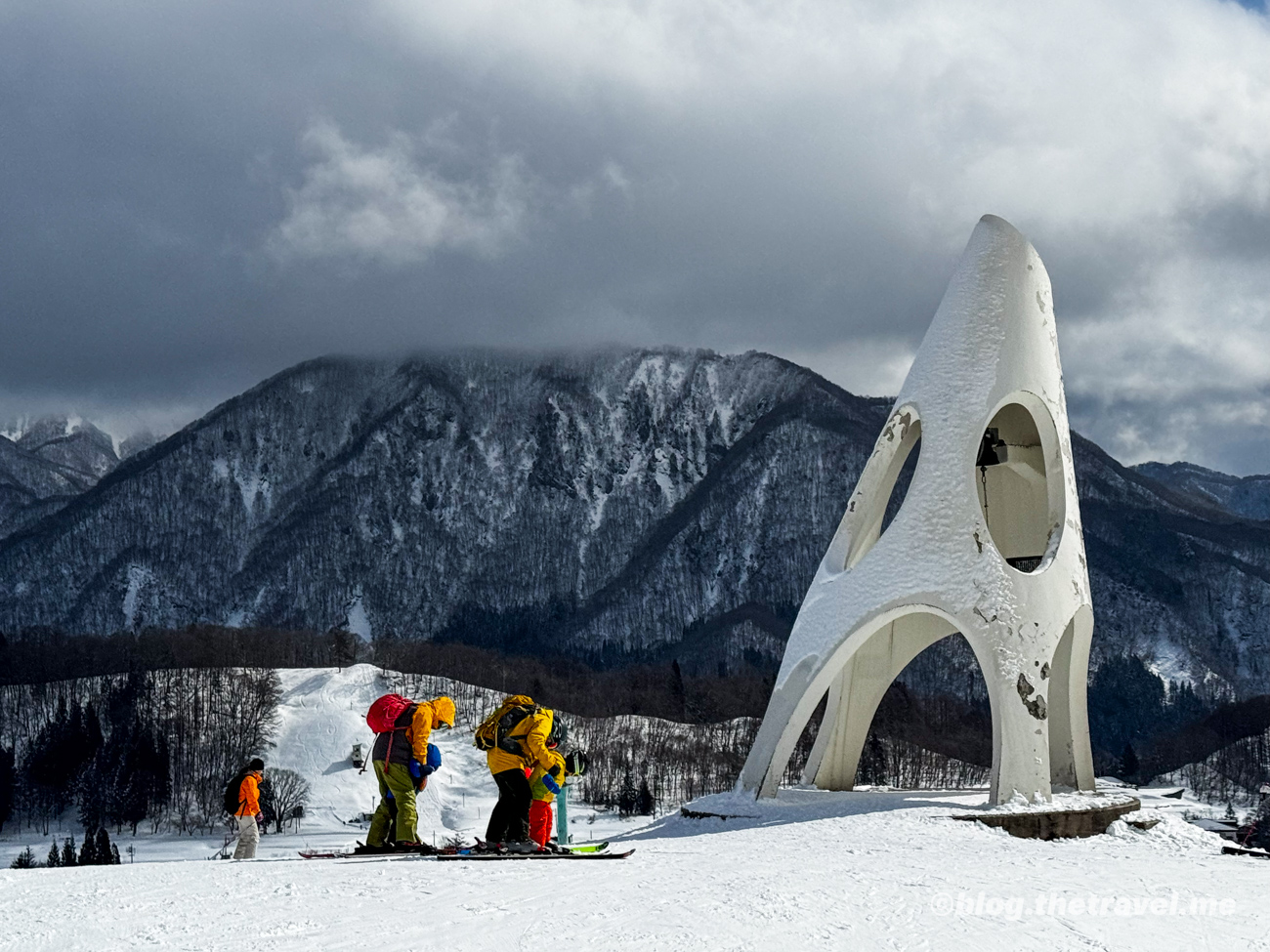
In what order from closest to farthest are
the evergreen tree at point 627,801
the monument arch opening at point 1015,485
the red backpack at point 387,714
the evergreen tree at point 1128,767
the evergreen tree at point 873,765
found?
1. the red backpack at point 387,714
2. the monument arch opening at point 1015,485
3. the evergreen tree at point 627,801
4. the evergreen tree at point 873,765
5. the evergreen tree at point 1128,767

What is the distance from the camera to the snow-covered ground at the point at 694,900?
30.8ft

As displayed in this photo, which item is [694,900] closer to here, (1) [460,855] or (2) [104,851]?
(1) [460,855]

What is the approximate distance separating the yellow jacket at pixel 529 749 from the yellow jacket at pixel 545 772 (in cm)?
4

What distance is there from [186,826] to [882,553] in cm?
7876

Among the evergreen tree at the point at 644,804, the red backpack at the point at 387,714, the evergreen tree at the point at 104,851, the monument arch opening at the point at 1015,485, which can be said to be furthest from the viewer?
the evergreen tree at the point at 644,804

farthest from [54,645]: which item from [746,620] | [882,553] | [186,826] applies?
[882,553]

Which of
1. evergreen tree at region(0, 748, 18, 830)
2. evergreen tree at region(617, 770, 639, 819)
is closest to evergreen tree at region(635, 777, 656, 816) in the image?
evergreen tree at region(617, 770, 639, 819)

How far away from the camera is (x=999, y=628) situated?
20.2 metres

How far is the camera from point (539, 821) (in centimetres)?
1366

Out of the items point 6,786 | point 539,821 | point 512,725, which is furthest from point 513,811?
point 6,786

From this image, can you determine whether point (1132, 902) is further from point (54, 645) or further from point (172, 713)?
point (54, 645)

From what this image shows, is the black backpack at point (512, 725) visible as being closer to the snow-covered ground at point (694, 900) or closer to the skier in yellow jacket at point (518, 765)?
the skier in yellow jacket at point (518, 765)

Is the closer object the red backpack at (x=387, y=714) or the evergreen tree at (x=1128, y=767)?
the red backpack at (x=387, y=714)

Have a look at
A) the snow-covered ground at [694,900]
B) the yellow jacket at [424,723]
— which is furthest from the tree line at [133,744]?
the snow-covered ground at [694,900]
